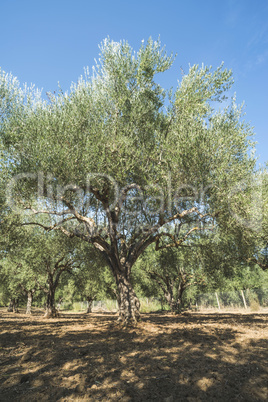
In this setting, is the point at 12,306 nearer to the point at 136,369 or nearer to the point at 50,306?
the point at 50,306

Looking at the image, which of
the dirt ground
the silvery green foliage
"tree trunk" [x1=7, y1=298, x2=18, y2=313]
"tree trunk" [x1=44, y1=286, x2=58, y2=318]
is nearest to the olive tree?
the silvery green foliage

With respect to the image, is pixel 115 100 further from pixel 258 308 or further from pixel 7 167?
pixel 258 308

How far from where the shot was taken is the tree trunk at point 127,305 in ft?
42.0

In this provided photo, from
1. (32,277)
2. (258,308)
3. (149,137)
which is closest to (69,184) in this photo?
(149,137)

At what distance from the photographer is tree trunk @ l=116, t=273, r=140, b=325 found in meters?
12.8

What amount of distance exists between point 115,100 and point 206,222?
363 inches

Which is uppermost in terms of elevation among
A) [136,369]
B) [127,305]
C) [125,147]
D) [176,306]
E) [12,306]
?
[125,147]

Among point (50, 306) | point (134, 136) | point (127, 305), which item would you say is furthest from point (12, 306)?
point (134, 136)

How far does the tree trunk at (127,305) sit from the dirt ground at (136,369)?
3.34 metres

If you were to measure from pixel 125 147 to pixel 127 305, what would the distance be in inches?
360

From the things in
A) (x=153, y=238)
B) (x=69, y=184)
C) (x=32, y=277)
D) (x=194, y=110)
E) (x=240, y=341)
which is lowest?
(x=240, y=341)

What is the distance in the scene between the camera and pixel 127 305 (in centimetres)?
1299

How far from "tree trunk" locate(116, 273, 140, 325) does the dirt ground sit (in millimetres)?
3344

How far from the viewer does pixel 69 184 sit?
11664 mm
